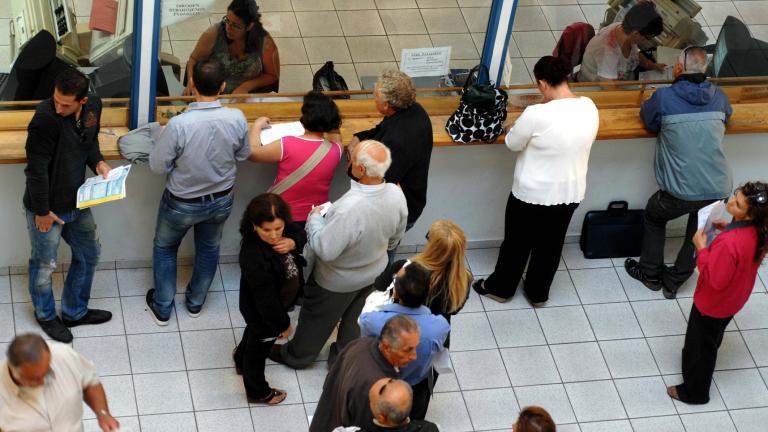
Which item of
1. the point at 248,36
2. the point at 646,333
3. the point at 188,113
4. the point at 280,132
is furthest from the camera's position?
the point at 646,333

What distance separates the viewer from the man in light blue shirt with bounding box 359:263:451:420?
13.7 feet

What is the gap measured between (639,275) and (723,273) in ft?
4.07

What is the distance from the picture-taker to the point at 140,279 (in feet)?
19.1

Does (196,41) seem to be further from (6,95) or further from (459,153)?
(459,153)

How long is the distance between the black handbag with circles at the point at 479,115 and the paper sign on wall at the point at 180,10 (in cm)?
140

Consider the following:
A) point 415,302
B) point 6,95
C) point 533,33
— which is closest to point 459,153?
point 533,33

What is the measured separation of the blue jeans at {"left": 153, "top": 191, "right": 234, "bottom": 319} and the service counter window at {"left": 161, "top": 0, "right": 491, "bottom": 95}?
71cm

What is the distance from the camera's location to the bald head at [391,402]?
3688 mm

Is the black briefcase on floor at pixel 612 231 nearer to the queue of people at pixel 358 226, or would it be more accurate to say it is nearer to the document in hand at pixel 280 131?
the queue of people at pixel 358 226

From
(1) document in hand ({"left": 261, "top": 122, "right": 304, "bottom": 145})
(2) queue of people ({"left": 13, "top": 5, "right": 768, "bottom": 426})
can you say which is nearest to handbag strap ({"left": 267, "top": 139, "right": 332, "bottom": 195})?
(2) queue of people ({"left": 13, "top": 5, "right": 768, "bottom": 426})

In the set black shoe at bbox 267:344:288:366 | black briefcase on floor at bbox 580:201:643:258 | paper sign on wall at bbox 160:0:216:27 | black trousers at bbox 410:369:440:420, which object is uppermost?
paper sign on wall at bbox 160:0:216:27

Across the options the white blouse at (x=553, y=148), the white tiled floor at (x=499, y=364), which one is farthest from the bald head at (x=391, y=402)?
the white blouse at (x=553, y=148)

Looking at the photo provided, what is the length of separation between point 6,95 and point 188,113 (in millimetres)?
1141

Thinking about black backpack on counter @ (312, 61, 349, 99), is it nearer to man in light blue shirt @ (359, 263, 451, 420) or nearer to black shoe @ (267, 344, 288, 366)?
black shoe @ (267, 344, 288, 366)
